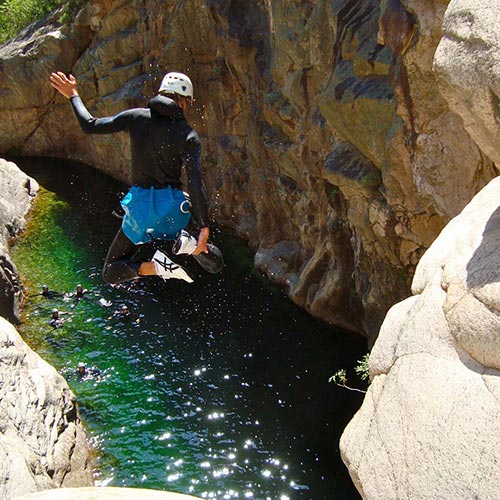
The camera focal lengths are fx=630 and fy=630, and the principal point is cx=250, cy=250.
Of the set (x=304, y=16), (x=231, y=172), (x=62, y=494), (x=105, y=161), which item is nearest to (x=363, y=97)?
(x=304, y=16)

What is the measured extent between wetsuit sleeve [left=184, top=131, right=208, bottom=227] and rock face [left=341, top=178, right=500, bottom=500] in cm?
213

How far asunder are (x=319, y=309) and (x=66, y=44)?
17.7 metres

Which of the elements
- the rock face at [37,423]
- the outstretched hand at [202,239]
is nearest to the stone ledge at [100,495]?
the outstretched hand at [202,239]

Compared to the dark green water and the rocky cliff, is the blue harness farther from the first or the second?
the dark green water

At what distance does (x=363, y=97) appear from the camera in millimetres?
10727

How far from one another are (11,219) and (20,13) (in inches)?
497

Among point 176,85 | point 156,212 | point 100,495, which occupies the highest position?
point 176,85

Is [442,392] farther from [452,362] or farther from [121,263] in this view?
[121,263]

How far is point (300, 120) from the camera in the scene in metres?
16.0

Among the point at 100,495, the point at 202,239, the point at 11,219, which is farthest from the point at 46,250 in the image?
the point at 100,495

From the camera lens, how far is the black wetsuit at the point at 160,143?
6191mm

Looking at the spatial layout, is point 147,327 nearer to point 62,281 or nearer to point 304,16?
point 62,281

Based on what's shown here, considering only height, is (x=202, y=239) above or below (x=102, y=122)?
below

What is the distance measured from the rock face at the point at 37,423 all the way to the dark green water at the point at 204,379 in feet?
3.34
